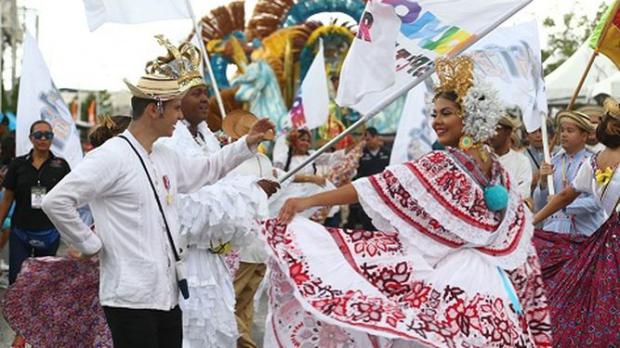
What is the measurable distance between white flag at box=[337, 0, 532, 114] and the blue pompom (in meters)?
1.59

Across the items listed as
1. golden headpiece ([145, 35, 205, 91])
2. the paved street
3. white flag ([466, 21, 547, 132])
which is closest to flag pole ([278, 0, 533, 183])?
golden headpiece ([145, 35, 205, 91])

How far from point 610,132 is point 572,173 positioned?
A: 4.41 ft

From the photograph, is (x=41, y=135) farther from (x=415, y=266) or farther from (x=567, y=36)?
(x=567, y=36)

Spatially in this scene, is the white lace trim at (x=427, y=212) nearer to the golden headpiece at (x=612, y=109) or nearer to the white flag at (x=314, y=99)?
the golden headpiece at (x=612, y=109)

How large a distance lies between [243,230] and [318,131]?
12907mm

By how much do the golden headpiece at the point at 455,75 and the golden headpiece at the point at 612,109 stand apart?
5.43 ft

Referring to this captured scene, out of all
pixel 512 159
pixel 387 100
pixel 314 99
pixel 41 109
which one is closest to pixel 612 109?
pixel 387 100

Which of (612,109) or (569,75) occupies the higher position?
(612,109)

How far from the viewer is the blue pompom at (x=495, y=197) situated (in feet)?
17.1

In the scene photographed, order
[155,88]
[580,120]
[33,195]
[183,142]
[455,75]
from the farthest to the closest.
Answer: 1. [33,195]
2. [580,120]
3. [183,142]
4. [455,75]
5. [155,88]

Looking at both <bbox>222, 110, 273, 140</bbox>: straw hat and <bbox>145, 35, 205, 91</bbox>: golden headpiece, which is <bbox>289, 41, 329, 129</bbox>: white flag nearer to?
<bbox>222, 110, 273, 140</bbox>: straw hat

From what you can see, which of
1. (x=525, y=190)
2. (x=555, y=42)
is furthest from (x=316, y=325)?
(x=555, y=42)

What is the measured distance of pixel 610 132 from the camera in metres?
6.66

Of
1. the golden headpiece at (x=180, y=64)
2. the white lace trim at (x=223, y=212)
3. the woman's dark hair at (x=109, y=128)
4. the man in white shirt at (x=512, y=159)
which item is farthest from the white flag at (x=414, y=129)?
the golden headpiece at (x=180, y=64)
